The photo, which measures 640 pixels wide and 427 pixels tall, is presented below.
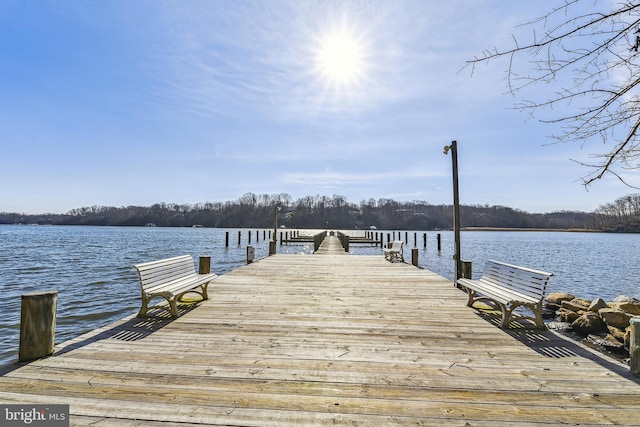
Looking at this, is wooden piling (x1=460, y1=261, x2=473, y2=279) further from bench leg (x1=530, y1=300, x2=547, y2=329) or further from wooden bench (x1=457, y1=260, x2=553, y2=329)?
bench leg (x1=530, y1=300, x2=547, y2=329)

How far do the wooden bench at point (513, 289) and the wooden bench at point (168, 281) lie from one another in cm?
482

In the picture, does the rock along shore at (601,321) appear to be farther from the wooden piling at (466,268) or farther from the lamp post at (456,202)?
the lamp post at (456,202)

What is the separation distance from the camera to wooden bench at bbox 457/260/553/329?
4.20 metres

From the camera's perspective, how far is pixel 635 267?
20594mm

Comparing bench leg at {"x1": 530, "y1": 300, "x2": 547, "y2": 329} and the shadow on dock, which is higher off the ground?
bench leg at {"x1": 530, "y1": 300, "x2": 547, "y2": 329}

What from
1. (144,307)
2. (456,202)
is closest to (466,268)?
(456,202)

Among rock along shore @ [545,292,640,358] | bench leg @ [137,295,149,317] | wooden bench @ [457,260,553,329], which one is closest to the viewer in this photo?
wooden bench @ [457,260,553,329]

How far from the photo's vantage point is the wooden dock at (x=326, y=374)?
7.59ft

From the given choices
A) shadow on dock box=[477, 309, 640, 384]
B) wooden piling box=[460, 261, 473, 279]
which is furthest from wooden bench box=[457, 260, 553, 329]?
wooden piling box=[460, 261, 473, 279]

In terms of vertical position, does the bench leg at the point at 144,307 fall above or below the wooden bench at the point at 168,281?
below

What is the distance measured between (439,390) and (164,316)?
4133 millimetres

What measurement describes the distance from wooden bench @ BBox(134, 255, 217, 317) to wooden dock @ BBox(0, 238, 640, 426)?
33 cm

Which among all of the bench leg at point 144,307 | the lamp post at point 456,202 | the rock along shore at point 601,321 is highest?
the lamp post at point 456,202

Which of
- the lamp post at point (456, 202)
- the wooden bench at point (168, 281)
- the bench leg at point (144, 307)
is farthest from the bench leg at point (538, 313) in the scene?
the bench leg at point (144, 307)
